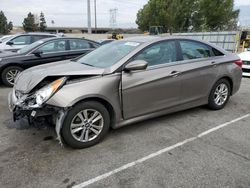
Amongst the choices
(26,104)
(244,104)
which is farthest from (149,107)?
(244,104)

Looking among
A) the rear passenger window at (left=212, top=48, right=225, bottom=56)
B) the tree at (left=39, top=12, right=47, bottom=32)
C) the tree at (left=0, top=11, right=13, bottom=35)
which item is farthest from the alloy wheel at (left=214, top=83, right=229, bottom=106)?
the tree at (left=39, top=12, right=47, bottom=32)

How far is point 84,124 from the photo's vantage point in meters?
3.22

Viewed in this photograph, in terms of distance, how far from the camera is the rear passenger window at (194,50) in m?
4.14

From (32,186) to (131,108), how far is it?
5.50 ft

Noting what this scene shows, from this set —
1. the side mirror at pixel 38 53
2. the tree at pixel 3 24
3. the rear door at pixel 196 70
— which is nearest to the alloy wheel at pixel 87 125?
the rear door at pixel 196 70

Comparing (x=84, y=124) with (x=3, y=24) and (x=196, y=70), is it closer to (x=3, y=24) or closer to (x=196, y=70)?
(x=196, y=70)

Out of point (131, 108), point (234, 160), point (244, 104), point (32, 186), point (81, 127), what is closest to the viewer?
point (32, 186)

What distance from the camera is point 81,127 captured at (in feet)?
10.5

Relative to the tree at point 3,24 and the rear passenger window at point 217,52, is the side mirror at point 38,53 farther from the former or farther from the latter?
the tree at point 3,24

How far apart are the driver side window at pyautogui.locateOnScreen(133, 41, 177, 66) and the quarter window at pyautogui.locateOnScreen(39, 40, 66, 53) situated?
4461 millimetres

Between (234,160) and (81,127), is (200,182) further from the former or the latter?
(81,127)

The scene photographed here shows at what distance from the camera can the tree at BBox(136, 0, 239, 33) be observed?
39688 millimetres

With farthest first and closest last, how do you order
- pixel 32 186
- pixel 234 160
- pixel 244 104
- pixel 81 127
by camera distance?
pixel 244 104 → pixel 81 127 → pixel 234 160 → pixel 32 186

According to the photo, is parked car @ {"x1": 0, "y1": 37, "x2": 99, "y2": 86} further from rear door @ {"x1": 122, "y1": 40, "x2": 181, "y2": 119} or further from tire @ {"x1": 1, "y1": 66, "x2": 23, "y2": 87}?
rear door @ {"x1": 122, "y1": 40, "x2": 181, "y2": 119}
